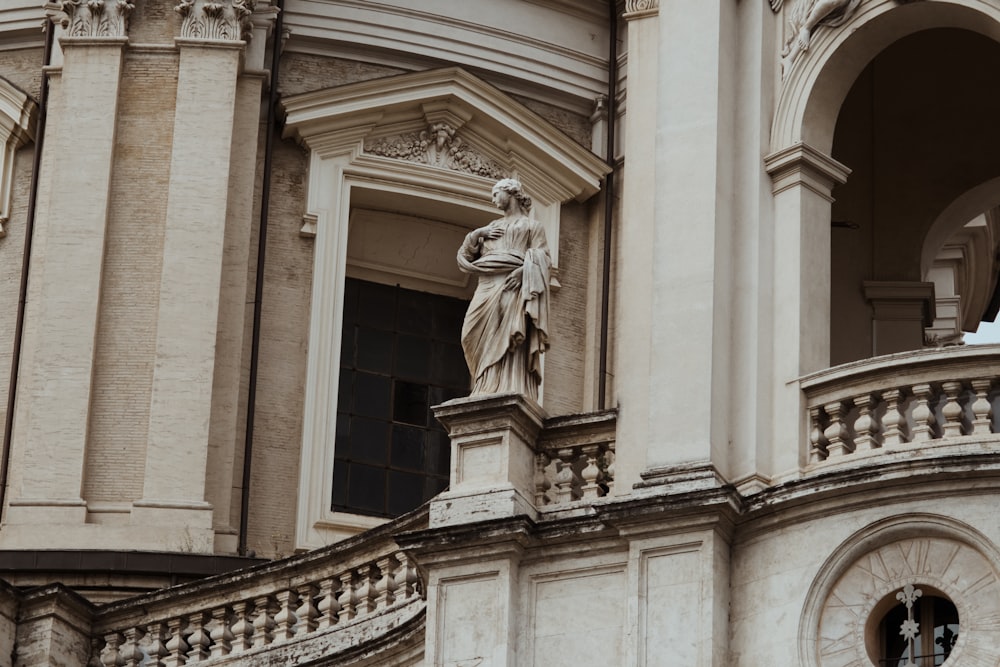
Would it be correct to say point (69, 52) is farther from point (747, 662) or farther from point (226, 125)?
point (747, 662)

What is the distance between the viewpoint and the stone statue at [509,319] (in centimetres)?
2075

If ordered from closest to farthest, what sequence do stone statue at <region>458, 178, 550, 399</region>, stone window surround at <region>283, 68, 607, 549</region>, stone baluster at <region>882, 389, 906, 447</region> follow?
stone baluster at <region>882, 389, 906, 447</region>, stone statue at <region>458, 178, 550, 399</region>, stone window surround at <region>283, 68, 607, 549</region>

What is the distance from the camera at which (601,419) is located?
20.7m

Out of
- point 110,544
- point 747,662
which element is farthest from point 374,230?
point 747,662

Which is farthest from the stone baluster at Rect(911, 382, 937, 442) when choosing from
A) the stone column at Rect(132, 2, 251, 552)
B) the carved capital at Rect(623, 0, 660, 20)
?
the stone column at Rect(132, 2, 251, 552)

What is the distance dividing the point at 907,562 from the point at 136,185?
30.4 ft

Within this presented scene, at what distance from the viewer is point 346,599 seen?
70.2 ft

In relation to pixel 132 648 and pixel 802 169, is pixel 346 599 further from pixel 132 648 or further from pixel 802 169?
pixel 802 169

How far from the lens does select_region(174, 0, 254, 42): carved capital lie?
2678cm

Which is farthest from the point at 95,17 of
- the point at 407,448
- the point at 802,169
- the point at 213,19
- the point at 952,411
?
the point at 952,411

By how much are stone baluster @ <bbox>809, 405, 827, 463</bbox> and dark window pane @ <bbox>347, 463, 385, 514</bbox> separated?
270 inches

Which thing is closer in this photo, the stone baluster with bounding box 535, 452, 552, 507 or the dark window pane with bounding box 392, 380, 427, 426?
the stone baluster with bounding box 535, 452, 552, 507

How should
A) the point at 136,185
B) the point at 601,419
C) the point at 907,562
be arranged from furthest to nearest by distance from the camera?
1. the point at 136,185
2. the point at 601,419
3. the point at 907,562

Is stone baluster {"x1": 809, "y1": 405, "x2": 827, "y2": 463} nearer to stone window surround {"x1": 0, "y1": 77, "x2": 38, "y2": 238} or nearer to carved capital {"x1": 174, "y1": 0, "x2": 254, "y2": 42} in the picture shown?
carved capital {"x1": 174, "y1": 0, "x2": 254, "y2": 42}
